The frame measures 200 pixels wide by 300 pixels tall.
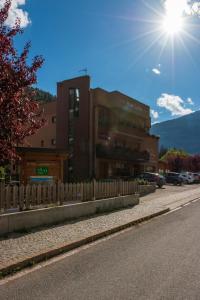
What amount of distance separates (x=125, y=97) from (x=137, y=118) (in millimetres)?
5499

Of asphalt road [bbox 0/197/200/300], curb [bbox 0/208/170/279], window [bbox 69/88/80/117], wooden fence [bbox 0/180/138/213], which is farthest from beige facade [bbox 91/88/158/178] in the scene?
asphalt road [bbox 0/197/200/300]

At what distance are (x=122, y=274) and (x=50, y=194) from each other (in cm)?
592

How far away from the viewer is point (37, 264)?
7688mm

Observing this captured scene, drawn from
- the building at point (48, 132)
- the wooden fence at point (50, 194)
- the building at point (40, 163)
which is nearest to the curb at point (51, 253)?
the wooden fence at point (50, 194)

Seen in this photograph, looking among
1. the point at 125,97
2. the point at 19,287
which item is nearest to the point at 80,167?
the point at 125,97

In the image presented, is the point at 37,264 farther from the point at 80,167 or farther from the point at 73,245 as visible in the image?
the point at 80,167

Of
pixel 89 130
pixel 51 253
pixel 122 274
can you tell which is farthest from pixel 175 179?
pixel 122 274

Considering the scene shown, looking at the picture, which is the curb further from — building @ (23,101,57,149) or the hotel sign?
building @ (23,101,57,149)

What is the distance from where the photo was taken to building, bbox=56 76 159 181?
39875mm

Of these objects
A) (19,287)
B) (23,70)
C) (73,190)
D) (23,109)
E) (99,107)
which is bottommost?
(19,287)

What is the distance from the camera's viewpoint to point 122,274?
689cm

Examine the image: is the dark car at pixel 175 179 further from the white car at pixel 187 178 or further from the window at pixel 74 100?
the window at pixel 74 100

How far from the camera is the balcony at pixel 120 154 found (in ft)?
132

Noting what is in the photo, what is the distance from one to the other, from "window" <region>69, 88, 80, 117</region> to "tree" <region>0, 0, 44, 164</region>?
3158cm
